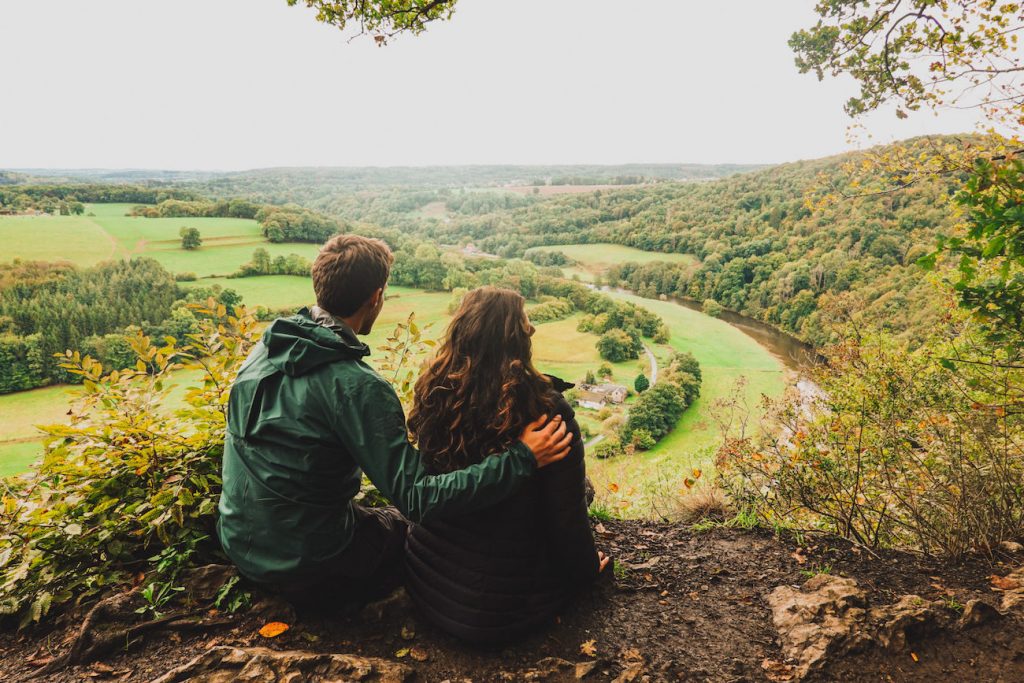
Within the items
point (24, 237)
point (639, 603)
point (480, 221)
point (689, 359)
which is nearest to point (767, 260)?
point (689, 359)

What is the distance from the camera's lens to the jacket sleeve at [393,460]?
1803 mm

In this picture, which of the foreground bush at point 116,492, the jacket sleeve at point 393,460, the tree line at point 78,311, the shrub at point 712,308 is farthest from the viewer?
the shrub at point 712,308

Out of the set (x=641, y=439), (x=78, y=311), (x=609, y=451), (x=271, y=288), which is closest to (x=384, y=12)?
(x=609, y=451)

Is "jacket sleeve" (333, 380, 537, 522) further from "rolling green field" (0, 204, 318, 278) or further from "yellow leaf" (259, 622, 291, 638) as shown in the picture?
"rolling green field" (0, 204, 318, 278)

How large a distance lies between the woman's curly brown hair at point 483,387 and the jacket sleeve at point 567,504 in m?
0.21

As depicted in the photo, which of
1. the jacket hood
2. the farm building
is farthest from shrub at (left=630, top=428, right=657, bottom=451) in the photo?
the jacket hood

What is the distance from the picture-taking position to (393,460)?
183 cm

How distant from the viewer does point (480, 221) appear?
8638 cm

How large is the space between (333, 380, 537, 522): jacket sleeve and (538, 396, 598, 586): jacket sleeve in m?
0.47

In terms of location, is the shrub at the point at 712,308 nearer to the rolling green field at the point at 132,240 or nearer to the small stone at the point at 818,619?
the rolling green field at the point at 132,240

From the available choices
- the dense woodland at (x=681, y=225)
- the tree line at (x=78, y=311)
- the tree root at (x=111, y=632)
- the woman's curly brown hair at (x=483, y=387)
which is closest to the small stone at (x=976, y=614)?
the woman's curly brown hair at (x=483, y=387)

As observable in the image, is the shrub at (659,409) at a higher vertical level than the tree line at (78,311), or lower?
lower

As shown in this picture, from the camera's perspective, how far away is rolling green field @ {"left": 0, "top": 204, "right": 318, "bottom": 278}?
157 feet

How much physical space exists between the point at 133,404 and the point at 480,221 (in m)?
86.4
